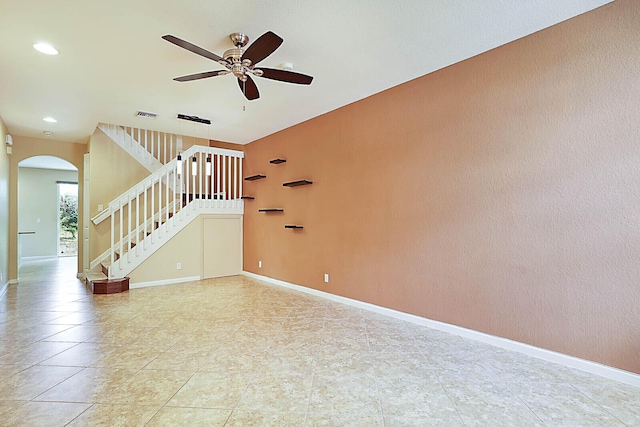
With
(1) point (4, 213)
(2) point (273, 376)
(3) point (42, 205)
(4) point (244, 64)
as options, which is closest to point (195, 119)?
(4) point (244, 64)

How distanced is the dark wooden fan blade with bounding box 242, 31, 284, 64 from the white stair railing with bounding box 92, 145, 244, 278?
3.14 meters

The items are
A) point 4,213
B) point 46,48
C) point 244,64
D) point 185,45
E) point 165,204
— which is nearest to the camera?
point 185,45

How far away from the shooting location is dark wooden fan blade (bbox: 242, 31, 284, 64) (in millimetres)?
2347

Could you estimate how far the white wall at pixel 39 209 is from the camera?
959 centimetres

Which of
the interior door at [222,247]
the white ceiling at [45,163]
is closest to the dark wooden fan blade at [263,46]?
the interior door at [222,247]

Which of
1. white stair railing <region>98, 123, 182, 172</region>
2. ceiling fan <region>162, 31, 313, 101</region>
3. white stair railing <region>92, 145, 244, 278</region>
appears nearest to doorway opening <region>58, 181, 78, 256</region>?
white stair railing <region>98, 123, 182, 172</region>

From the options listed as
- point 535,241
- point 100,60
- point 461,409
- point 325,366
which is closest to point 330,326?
point 325,366

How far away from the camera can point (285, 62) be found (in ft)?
11.3

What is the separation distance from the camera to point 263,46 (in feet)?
8.18

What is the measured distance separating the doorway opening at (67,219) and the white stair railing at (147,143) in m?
5.63

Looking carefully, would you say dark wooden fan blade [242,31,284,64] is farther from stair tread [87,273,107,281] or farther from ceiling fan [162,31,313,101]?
stair tread [87,273,107,281]

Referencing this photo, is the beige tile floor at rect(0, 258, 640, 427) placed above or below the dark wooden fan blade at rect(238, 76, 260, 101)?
below

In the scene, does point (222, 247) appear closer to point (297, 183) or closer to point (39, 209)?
point (297, 183)

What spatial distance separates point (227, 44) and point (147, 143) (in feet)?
15.3
